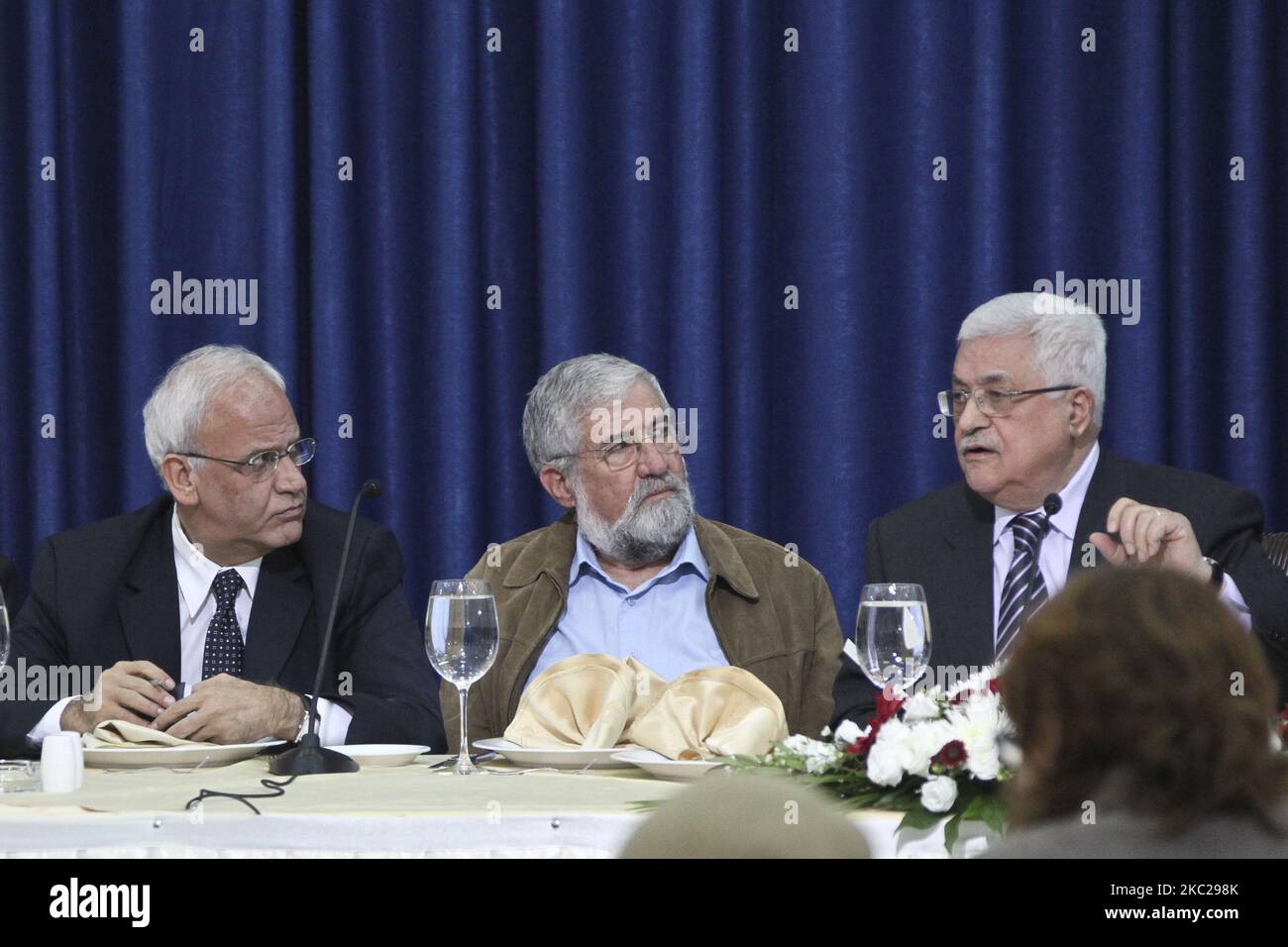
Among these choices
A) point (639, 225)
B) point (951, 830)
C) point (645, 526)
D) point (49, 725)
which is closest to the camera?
point (951, 830)

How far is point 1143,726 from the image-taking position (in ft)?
3.21

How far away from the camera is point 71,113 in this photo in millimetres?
4223

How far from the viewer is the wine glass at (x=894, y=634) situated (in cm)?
205

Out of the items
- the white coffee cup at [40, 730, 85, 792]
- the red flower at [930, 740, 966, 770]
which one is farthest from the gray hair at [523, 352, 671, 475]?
the red flower at [930, 740, 966, 770]

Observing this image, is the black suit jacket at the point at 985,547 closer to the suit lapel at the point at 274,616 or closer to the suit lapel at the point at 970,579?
the suit lapel at the point at 970,579

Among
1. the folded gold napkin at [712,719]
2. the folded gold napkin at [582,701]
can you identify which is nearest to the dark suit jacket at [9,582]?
the folded gold napkin at [582,701]

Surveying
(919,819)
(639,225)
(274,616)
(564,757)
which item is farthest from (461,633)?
(639,225)

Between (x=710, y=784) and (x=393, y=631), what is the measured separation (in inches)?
90.3

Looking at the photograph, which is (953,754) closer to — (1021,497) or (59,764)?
(59,764)

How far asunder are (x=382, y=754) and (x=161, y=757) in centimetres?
32

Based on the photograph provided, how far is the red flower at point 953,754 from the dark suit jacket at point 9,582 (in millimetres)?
2265

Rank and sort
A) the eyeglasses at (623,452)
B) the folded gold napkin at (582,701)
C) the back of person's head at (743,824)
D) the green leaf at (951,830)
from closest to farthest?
1. the back of person's head at (743,824)
2. the green leaf at (951,830)
3. the folded gold napkin at (582,701)
4. the eyeglasses at (623,452)

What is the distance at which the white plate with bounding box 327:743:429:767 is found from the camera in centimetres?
234
